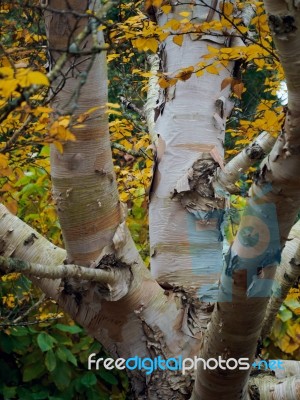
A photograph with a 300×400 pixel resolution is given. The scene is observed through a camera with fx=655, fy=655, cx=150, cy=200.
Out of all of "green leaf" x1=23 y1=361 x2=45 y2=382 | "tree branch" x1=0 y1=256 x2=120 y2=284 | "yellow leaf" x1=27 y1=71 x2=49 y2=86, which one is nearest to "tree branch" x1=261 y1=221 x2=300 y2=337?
"tree branch" x1=0 y1=256 x2=120 y2=284

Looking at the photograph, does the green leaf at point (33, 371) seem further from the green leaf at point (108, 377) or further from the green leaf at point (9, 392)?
the green leaf at point (108, 377)

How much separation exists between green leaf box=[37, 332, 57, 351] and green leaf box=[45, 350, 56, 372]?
0.29 ft

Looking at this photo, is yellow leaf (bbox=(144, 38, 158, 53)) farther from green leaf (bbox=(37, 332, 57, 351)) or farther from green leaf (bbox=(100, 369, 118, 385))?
green leaf (bbox=(100, 369, 118, 385))

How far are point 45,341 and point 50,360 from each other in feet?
0.48

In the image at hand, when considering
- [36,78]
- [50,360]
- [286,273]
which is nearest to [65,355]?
[50,360]

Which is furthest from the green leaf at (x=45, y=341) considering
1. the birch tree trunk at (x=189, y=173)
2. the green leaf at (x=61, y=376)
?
the birch tree trunk at (x=189, y=173)

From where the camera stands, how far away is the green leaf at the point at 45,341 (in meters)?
3.98

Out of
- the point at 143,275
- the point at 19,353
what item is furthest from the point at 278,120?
the point at 19,353

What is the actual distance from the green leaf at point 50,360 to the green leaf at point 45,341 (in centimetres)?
9

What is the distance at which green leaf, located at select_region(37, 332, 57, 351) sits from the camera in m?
3.98

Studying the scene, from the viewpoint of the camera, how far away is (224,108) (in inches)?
122

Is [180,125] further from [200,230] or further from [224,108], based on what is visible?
[200,230]

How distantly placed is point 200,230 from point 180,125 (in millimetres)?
497

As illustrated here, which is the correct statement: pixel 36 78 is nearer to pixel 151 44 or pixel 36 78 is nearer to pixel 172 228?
pixel 151 44
